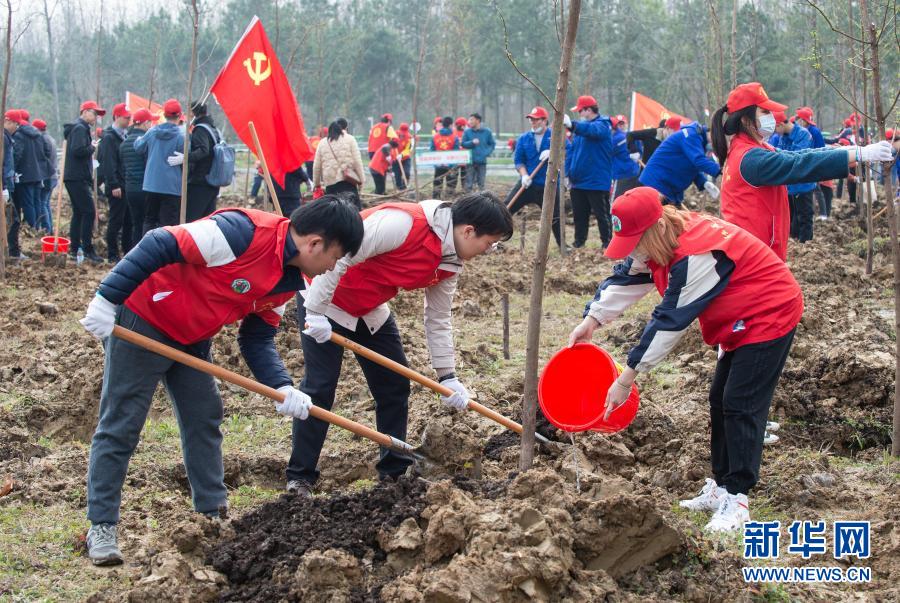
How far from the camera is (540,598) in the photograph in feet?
9.61

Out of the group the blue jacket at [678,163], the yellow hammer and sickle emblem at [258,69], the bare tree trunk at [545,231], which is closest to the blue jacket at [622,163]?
the blue jacket at [678,163]

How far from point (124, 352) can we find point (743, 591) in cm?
242

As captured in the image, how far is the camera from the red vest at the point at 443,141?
19.8m

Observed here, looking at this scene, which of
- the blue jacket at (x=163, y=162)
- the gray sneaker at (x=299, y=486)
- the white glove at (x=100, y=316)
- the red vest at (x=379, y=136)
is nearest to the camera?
the white glove at (x=100, y=316)

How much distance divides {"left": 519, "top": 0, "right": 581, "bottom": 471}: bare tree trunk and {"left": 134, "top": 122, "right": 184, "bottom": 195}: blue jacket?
645 centimetres

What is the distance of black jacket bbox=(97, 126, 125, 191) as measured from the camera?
1118 cm

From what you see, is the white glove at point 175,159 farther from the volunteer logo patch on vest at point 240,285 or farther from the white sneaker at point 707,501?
the white sneaker at point 707,501

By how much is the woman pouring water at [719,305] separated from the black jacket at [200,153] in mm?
5819

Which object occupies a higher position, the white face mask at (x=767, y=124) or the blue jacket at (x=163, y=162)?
the white face mask at (x=767, y=124)

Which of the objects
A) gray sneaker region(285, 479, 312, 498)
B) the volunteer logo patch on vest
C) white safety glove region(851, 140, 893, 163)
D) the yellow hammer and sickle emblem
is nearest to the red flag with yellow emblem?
the yellow hammer and sickle emblem

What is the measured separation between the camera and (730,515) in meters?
3.98

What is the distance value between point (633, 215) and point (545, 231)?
34 cm

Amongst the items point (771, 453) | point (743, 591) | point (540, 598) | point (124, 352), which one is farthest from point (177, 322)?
point (771, 453)

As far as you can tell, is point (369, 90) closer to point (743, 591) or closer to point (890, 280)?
point (890, 280)
